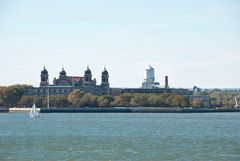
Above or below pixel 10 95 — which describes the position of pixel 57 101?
below

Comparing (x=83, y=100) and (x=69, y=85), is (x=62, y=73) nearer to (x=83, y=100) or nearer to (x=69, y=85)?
(x=69, y=85)

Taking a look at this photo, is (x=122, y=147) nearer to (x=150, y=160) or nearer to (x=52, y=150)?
(x=52, y=150)

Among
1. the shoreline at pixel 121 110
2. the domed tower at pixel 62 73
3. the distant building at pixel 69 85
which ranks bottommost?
the shoreline at pixel 121 110

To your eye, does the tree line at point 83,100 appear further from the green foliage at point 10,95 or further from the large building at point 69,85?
the large building at point 69,85

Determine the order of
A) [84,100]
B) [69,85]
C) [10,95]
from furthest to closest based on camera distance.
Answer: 1. [69,85]
2. [84,100]
3. [10,95]

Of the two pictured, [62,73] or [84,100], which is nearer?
[84,100]

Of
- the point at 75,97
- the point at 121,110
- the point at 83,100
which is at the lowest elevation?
the point at 121,110

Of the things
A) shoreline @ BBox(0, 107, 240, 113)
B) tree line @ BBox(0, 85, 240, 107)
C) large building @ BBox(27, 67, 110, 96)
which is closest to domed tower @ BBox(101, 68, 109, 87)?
large building @ BBox(27, 67, 110, 96)

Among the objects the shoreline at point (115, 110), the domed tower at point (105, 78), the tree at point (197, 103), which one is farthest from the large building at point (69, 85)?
the tree at point (197, 103)

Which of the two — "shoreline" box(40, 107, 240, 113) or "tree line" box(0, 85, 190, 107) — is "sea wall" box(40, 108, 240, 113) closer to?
"shoreline" box(40, 107, 240, 113)

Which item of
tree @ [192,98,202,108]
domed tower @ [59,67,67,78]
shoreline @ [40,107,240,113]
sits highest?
domed tower @ [59,67,67,78]

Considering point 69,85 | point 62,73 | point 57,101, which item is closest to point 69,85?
point 69,85

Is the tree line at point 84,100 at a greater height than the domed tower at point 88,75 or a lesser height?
lesser

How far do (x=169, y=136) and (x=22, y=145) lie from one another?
14.6m
